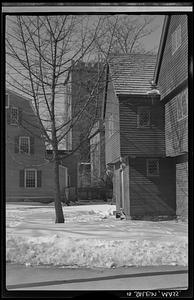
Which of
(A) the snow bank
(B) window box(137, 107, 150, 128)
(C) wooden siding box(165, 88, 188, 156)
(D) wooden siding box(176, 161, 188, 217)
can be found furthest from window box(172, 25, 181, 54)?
(A) the snow bank

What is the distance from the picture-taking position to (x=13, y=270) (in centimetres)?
561

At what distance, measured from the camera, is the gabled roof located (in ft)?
33.4

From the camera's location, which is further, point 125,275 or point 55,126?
point 55,126

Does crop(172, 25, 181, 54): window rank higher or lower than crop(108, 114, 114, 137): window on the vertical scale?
higher

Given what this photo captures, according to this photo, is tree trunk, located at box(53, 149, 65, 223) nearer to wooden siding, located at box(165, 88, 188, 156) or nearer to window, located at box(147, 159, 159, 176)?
wooden siding, located at box(165, 88, 188, 156)

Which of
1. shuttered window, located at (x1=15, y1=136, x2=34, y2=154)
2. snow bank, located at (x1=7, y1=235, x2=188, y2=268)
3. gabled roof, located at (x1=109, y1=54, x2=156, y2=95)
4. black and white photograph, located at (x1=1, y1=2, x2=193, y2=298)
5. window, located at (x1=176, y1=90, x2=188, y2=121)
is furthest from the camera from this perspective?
window, located at (x1=176, y1=90, x2=188, y2=121)

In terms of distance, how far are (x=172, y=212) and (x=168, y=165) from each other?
9.06ft

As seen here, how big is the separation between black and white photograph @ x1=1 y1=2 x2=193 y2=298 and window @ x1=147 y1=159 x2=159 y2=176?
0.15 feet

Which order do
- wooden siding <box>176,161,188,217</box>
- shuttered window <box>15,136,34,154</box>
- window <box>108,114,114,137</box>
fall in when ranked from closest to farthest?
shuttered window <box>15,136,34,154</box>
wooden siding <box>176,161,188,217</box>
window <box>108,114,114,137</box>

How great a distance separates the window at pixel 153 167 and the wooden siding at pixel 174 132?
0.95 metres

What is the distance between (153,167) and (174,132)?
6.43 ft

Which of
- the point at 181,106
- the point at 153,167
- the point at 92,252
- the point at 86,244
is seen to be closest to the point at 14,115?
the point at 86,244
